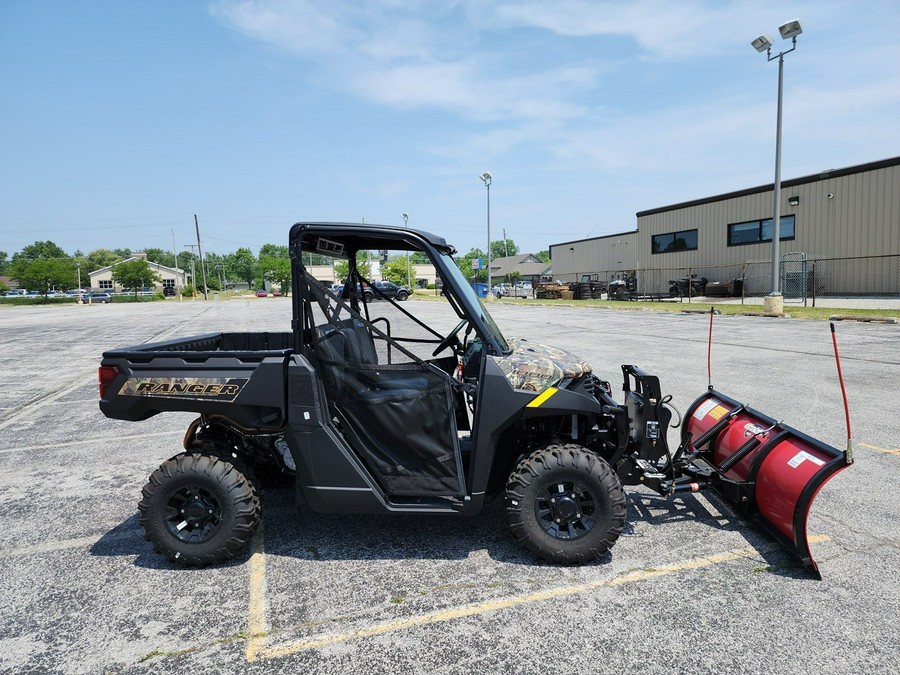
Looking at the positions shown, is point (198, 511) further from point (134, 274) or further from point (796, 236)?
point (134, 274)

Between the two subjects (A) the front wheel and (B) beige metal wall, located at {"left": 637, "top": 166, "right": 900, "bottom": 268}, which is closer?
(A) the front wheel

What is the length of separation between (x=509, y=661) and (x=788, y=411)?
5.67 m

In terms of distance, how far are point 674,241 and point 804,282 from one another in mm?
13904

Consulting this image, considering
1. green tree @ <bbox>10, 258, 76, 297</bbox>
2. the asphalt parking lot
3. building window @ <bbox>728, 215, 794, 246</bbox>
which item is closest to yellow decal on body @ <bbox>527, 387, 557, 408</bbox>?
the asphalt parking lot

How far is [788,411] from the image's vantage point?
261 inches

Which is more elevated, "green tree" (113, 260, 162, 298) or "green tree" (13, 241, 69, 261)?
"green tree" (13, 241, 69, 261)

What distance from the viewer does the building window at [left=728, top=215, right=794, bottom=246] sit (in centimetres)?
2970

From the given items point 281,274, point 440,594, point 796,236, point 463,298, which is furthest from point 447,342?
point 281,274

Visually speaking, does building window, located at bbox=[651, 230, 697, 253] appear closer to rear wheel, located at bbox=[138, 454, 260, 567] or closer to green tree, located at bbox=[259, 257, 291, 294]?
green tree, located at bbox=[259, 257, 291, 294]

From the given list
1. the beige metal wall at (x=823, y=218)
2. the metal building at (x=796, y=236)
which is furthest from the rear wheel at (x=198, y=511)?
the beige metal wall at (x=823, y=218)

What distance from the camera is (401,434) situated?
3.22m

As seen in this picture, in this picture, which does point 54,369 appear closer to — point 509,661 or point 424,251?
point 424,251

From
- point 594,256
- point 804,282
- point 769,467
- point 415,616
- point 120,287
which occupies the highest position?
point 120,287

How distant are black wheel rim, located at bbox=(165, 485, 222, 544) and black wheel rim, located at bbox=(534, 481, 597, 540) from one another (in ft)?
6.29
